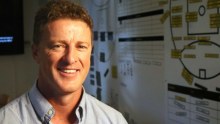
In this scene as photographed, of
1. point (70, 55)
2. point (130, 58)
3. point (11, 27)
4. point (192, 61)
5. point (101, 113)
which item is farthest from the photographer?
point (11, 27)

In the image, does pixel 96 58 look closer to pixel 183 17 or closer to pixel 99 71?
pixel 99 71

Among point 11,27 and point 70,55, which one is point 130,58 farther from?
point 11,27

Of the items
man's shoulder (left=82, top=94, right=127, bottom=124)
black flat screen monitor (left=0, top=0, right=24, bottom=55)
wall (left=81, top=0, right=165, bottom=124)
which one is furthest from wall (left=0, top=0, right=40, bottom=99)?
man's shoulder (left=82, top=94, right=127, bottom=124)

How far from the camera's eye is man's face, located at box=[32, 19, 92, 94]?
1.16 meters

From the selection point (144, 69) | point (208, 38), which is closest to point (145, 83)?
point (144, 69)

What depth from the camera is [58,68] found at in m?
1.17

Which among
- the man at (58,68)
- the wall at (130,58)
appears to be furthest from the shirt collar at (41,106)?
the wall at (130,58)

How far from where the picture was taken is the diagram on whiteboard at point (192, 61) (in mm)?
1510

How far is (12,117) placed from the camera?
1.14 metres

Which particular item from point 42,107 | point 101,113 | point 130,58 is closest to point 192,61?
point 101,113

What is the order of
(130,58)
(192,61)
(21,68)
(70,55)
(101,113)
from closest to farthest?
(70,55) < (101,113) < (192,61) < (130,58) < (21,68)

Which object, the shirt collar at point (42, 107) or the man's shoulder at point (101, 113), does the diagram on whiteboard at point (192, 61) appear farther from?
the shirt collar at point (42, 107)

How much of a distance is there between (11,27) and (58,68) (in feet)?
8.14

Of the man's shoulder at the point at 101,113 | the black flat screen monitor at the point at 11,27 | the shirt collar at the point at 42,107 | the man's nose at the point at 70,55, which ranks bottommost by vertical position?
the man's shoulder at the point at 101,113
